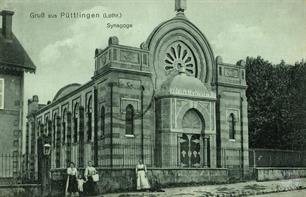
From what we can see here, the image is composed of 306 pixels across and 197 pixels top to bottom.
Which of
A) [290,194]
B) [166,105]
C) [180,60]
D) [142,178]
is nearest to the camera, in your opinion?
[290,194]

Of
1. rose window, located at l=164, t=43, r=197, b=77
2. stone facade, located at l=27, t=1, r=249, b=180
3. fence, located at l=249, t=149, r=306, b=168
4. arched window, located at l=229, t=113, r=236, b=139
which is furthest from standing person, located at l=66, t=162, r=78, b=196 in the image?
fence, located at l=249, t=149, r=306, b=168

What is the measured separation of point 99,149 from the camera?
67.7 ft

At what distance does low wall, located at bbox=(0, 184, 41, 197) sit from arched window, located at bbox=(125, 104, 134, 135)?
5497mm

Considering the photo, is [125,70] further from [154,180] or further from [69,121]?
[69,121]

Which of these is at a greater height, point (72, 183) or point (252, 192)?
point (72, 183)

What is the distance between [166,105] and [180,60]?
300 centimetres

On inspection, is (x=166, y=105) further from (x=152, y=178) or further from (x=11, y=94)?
(x=11, y=94)

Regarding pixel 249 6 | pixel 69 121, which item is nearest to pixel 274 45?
pixel 249 6

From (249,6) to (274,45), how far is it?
6.80 ft

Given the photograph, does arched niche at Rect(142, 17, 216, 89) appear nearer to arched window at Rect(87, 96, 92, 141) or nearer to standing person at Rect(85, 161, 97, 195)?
arched window at Rect(87, 96, 92, 141)

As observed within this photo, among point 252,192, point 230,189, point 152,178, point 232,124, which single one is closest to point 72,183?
point 152,178

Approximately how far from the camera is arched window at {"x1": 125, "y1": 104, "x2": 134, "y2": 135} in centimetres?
2031

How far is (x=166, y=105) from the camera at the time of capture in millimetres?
20578

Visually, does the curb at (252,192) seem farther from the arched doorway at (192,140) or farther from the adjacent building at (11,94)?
the adjacent building at (11,94)
